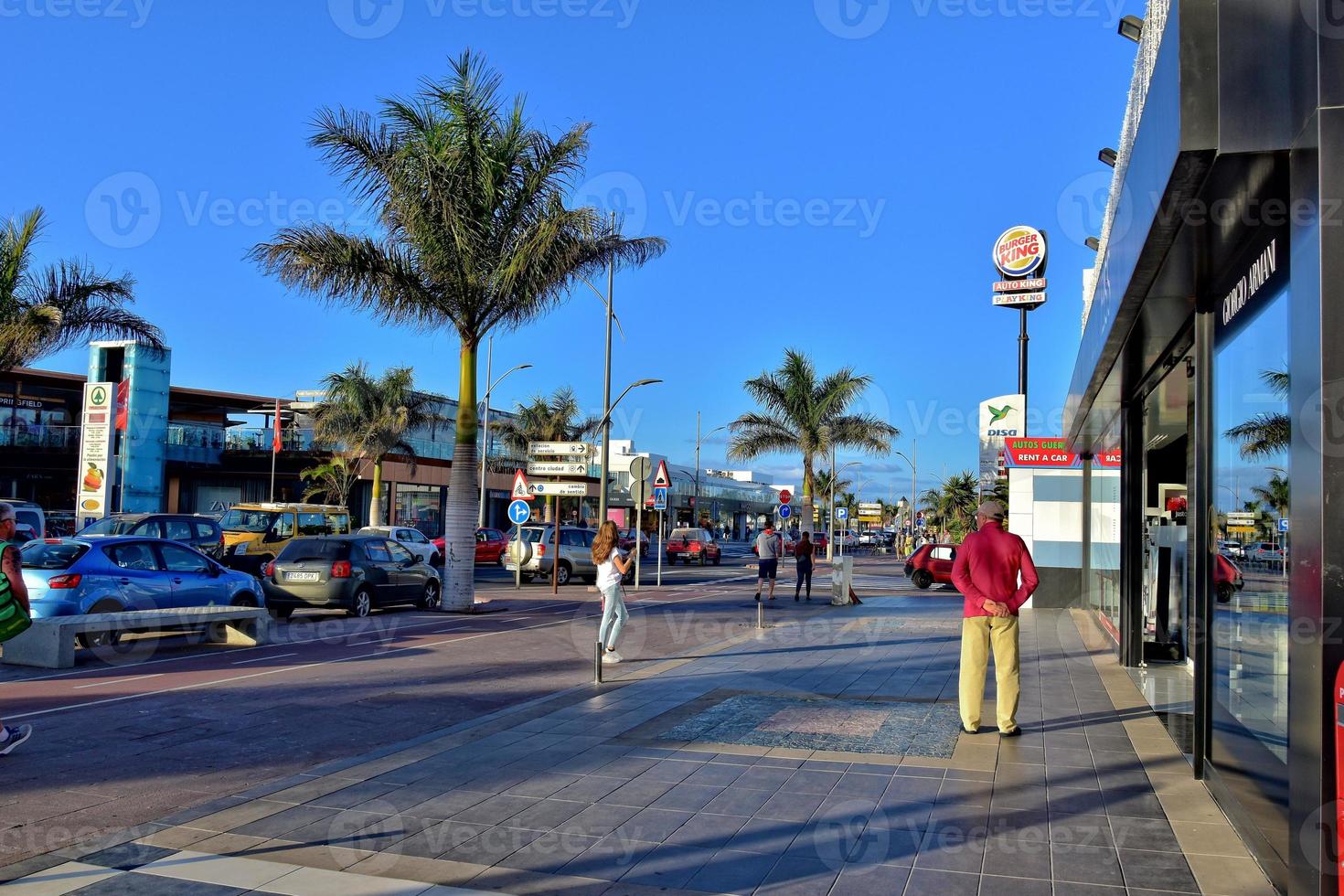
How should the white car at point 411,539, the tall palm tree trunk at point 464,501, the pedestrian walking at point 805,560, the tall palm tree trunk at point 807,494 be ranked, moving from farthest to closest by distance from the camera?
1. the tall palm tree trunk at point 807,494
2. the white car at point 411,539
3. the pedestrian walking at point 805,560
4. the tall palm tree trunk at point 464,501

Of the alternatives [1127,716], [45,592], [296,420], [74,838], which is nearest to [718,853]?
[74,838]

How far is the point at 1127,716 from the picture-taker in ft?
30.4

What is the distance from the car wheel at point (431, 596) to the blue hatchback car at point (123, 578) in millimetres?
4669

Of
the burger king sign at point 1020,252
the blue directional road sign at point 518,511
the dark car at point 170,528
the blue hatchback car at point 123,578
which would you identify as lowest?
the blue hatchback car at point 123,578

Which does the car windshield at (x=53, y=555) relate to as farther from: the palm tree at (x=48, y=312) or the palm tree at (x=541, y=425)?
the palm tree at (x=541, y=425)

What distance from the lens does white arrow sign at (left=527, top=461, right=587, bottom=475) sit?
2420 cm

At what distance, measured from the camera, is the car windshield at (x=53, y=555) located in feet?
40.6

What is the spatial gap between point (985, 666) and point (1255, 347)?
3.41 metres

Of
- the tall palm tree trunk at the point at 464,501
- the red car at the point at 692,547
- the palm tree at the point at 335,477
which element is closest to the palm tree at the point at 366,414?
the palm tree at the point at 335,477

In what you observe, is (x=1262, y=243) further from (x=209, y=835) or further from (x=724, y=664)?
(x=724, y=664)

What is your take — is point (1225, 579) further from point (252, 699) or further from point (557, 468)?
point (557, 468)

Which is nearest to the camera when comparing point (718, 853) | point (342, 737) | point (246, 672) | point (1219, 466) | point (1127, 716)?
point (718, 853)

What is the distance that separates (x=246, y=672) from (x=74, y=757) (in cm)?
402

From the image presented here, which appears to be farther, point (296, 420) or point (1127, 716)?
point (296, 420)
